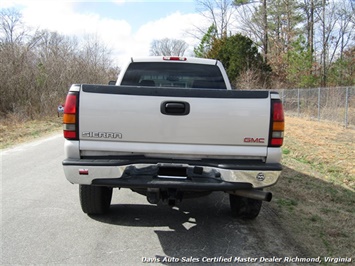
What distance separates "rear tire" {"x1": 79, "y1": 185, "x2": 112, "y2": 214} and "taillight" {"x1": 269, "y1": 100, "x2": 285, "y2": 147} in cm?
208

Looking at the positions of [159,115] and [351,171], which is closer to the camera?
[159,115]

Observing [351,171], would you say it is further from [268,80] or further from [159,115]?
[268,80]

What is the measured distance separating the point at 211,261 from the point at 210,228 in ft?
2.76

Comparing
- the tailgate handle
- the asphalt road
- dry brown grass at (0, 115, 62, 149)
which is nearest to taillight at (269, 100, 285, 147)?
the tailgate handle

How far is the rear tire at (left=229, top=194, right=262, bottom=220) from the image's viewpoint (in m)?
4.39

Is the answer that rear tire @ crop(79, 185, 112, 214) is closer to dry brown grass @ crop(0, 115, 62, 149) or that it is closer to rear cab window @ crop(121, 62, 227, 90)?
rear cab window @ crop(121, 62, 227, 90)

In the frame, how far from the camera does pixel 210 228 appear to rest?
4309 mm

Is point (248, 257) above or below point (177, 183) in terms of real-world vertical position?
below

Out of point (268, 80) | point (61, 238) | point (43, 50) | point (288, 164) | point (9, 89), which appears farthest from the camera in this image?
point (268, 80)

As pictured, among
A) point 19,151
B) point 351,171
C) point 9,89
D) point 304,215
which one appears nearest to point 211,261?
point 304,215

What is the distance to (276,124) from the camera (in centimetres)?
366

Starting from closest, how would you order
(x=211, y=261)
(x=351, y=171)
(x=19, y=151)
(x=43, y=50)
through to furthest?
(x=211, y=261) < (x=351, y=171) < (x=19, y=151) < (x=43, y=50)

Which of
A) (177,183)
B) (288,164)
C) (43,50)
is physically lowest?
(288,164)

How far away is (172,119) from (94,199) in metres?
1.52
